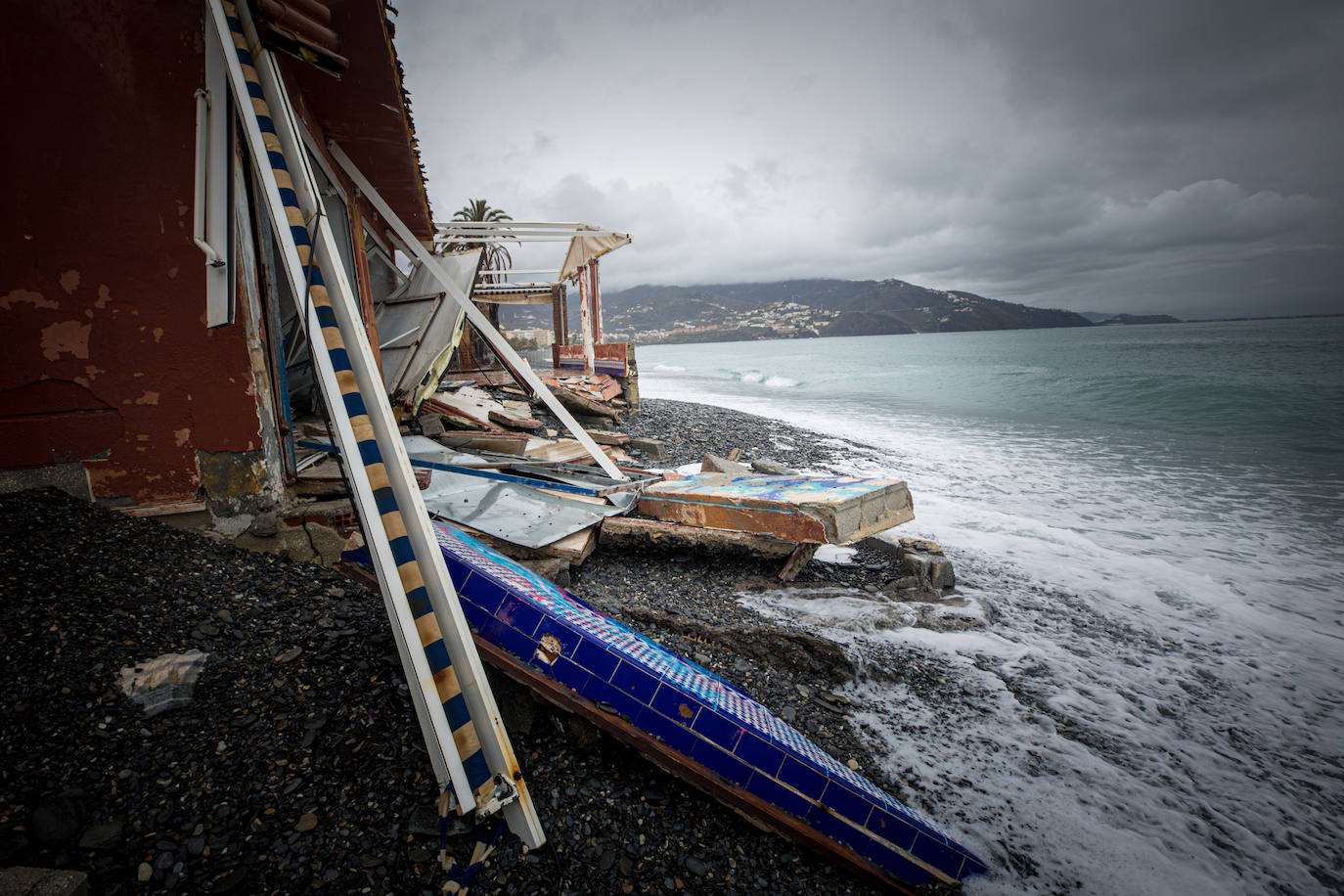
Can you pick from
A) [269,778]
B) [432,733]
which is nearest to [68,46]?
[269,778]

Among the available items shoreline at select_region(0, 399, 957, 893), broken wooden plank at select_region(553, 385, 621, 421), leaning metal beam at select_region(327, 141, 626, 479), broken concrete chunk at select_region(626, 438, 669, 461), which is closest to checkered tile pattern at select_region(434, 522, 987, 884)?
shoreline at select_region(0, 399, 957, 893)

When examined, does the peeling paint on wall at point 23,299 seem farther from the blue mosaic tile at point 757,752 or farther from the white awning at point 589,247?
the white awning at point 589,247

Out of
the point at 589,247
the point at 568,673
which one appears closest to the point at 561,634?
the point at 568,673

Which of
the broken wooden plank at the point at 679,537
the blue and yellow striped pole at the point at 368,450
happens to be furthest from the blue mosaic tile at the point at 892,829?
the broken wooden plank at the point at 679,537

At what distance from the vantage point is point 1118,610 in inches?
185

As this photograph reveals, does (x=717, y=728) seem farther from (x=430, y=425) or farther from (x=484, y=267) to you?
(x=484, y=267)

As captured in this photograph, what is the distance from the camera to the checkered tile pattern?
1.89 m

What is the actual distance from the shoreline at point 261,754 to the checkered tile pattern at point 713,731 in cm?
20

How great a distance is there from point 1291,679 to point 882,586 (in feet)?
9.31

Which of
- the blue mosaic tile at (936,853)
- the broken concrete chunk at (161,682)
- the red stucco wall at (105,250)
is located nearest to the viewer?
the broken concrete chunk at (161,682)

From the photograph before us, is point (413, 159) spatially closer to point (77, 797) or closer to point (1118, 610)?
point (77, 797)

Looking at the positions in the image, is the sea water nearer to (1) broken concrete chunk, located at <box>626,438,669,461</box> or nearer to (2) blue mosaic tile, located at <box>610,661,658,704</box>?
(2) blue mosaic tile, located at <box>610,661,658,704</box>

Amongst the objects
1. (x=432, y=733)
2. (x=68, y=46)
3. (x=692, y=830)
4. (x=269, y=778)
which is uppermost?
(x=68, y=46)

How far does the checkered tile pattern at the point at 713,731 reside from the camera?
6.19 ft
